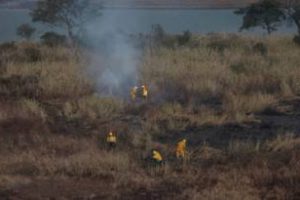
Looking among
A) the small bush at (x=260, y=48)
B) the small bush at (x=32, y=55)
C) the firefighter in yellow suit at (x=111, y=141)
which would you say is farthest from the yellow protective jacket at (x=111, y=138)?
the small bush at (x=260, y=48)

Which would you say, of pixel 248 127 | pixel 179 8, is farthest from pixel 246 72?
pixel 179 8

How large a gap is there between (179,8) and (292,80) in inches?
2200

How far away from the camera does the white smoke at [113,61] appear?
47.3 ft

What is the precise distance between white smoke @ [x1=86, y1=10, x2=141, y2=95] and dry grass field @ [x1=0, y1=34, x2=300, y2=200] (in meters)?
0.32

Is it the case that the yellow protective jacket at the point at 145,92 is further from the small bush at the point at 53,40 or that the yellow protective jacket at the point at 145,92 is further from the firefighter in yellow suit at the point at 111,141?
the small bush at the point at 53,40

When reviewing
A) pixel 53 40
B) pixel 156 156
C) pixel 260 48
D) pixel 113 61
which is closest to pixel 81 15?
pixel 53 40

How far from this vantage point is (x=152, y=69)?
15.3 meters

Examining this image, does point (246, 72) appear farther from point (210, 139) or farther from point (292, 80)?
point (210, 139)

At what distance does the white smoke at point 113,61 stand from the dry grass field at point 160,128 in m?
0.32

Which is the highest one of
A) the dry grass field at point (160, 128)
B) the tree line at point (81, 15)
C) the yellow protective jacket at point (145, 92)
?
the tree line at point (81, 15)

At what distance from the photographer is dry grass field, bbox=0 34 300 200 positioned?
25.5 feet

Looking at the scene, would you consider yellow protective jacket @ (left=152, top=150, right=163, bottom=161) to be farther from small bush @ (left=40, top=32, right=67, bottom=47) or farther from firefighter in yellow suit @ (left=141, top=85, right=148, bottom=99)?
small bush @ (left=40, top=32, right=67, bottom=47)

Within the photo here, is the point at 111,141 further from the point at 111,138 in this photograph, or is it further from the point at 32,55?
the point at 32,55

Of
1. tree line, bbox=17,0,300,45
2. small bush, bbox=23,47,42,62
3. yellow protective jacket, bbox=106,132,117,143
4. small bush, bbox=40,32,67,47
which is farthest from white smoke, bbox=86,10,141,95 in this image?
yellow protective jacket, bbox=106,132,117,143
